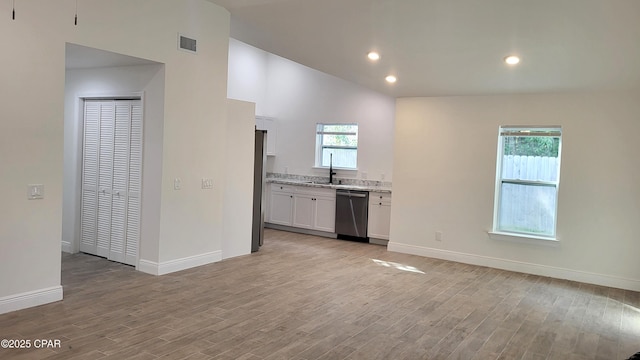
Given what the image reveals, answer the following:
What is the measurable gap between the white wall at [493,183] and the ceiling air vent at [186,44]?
10.3 ft

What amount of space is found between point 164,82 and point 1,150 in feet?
5.73

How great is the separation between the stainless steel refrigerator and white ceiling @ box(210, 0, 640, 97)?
1.27 m

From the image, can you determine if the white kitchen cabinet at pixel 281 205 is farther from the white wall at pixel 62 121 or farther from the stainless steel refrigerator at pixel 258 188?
the white wall at pixel 62 121

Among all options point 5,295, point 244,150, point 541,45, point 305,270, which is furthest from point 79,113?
point 541,45

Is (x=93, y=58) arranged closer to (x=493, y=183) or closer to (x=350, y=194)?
(x=350, y=194)

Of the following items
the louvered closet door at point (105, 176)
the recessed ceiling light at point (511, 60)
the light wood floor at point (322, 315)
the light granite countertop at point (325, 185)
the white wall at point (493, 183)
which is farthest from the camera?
the light granite countertop at point (325, 185)

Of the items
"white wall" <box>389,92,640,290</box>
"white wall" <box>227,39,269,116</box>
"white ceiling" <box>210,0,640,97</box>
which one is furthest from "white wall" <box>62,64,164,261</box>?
"white wall" <box>389,92,640,290</box>

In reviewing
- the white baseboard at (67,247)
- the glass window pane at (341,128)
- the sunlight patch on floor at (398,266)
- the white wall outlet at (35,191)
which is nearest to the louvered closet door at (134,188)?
the white baseboard at (67,247)

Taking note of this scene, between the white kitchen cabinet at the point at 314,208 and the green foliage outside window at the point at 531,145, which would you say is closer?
the green foliage outside window at the point at 531,145

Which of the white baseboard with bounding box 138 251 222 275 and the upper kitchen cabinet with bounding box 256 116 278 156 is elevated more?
the upper kitchen cabinet with bounding box 256 116 278 156

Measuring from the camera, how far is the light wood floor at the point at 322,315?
136 inches

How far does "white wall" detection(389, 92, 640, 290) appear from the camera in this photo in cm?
554

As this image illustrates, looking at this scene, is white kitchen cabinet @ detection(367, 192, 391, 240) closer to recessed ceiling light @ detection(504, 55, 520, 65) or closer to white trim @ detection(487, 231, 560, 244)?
white trim @ detection(487, 231, 560, 244)

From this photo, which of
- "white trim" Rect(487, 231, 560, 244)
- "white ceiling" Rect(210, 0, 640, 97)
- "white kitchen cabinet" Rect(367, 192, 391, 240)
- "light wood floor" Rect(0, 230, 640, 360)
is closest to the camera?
"light wood floor" Rect(0, 230, 640, 360)
